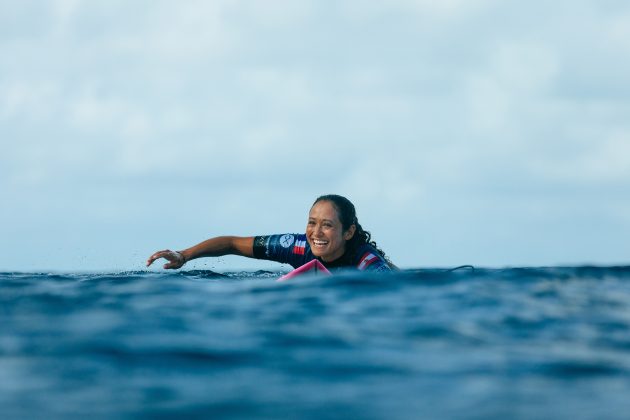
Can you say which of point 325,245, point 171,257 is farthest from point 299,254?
point 171,257

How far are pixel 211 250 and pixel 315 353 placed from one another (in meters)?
6.67

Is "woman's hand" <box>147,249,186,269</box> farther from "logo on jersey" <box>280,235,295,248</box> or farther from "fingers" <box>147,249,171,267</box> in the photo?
→ "logo on jersey" <box>280,235,295,248</box>

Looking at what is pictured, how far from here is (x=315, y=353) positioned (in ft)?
18.4

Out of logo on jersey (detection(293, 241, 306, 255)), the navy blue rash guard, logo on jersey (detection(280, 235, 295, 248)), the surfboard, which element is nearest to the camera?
the surfboard

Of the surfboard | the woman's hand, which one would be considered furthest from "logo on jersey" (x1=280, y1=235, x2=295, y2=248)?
the surfboard

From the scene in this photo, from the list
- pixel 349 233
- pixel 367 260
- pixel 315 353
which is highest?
pixel 349 233

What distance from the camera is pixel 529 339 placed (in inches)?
247

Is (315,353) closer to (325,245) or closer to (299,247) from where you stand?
(325,245)

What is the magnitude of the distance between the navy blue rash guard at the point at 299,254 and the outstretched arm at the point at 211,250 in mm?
164

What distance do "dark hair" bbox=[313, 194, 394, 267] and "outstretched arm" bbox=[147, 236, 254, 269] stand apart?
151 centimetres

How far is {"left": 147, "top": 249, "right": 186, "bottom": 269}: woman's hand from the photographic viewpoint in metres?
11.3

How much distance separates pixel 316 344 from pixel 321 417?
4.72ft

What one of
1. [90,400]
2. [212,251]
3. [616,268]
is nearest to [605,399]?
[90,400]

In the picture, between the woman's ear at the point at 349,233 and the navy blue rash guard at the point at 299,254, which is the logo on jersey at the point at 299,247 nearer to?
the navy blue rash guard at the point at 299,254
